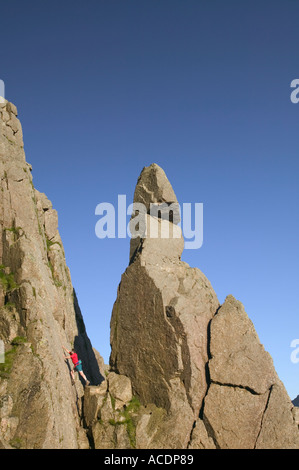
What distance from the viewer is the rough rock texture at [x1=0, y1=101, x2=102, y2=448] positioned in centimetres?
2672

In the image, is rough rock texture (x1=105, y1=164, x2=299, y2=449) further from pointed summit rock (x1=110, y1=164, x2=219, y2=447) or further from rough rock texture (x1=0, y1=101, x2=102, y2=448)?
rough rock texture (x1=0, y1=101, x2=102, y2=448)

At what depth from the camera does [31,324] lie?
1198 inches

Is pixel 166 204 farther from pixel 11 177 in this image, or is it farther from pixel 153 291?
pixel 11 177

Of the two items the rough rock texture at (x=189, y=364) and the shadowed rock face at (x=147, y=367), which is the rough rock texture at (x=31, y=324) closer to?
the shadowed rock face at (x=147, y=367)

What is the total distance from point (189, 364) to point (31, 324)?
35.8 feet

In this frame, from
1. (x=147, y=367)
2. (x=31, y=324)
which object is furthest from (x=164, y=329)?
(x=31, y=324)

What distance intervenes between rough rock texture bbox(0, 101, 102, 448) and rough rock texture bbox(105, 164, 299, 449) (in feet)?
16.7

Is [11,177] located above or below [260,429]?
above

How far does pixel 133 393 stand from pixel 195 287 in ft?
30.2

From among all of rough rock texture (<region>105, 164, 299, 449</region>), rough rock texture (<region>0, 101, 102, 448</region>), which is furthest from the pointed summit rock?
rough rock texture (<region>0, 101, 102, 448</region>)

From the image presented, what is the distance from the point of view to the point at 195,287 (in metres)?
35.9

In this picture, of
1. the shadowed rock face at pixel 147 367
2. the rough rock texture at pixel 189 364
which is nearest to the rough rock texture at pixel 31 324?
the shadowed rock face at pixel 147 367
